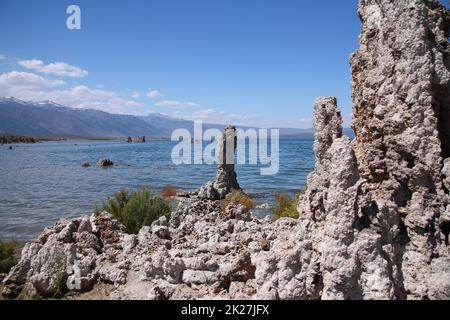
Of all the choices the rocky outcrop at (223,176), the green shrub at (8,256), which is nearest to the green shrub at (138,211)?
the green shrub at (8,256)

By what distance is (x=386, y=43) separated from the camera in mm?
5035

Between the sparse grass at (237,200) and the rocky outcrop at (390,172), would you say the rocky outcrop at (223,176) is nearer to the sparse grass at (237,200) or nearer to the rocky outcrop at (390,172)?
the sparse grass at (237,200)

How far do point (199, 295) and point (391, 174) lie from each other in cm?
292

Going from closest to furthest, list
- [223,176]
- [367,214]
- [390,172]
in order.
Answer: [367,214] → [390,172] → [223,176]

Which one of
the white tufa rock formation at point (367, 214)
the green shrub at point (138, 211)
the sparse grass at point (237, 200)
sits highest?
the white tufa rock formation at point (367, 214)

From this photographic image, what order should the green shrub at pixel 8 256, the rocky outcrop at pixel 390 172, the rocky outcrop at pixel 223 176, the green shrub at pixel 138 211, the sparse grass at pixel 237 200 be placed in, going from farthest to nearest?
1. the rocky outcrop at pixel 223 176
2. the sparse grass at pixel 237 200
3. the green shrub at pixel 138 211
4. the green shrub at pixel 8 256
5. the rocky outcrop at pixel 390 172

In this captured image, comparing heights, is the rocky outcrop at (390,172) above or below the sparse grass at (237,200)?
above

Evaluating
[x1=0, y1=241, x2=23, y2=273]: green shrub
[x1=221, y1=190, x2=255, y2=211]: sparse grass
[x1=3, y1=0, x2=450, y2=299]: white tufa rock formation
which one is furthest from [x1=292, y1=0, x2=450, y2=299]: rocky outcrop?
[x1=221, y1=190, x2=255, y2=211]: sparse grass

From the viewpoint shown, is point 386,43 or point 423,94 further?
point 386,43

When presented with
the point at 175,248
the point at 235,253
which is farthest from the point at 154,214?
the point at 235,253

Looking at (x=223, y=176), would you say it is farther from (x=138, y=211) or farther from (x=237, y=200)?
(x=138, y=211)

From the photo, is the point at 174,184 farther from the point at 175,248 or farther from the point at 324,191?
the point at 324,191

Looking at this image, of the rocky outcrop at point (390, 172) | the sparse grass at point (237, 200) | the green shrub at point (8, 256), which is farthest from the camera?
the sparse grass at point (237, 200)

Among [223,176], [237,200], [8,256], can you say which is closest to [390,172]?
[8,256]
